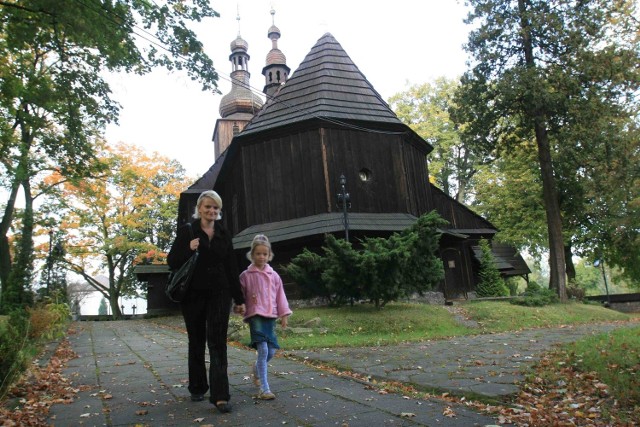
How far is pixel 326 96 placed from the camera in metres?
17.4

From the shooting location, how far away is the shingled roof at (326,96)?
55.5 ft

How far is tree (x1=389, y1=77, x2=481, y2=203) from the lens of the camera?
32719mm

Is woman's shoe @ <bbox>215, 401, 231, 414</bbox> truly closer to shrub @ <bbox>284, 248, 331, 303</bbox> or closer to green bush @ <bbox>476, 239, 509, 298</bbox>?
shrub @ <bbox>284, 248, 331, 303</bbox>

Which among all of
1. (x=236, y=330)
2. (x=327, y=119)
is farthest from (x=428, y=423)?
(x=327, y=119)

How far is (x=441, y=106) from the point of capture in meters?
34.1

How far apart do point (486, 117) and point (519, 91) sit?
5.80ft

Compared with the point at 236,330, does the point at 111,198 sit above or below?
above

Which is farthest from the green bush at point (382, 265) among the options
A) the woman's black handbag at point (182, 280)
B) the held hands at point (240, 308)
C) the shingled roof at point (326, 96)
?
the woman's black handbag at point (182, 280)

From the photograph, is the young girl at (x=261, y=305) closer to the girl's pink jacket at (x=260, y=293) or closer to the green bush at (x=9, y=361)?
the girl's pink jacket at (x=260, y=293)

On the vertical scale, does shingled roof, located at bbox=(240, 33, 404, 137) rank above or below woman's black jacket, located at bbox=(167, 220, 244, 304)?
above

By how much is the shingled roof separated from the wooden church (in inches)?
1.7

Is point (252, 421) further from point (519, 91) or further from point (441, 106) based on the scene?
point (441, 106)

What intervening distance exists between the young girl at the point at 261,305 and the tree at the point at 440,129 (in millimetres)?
29261

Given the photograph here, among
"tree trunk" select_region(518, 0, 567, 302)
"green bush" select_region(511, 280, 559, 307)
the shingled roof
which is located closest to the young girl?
the shingled roof
